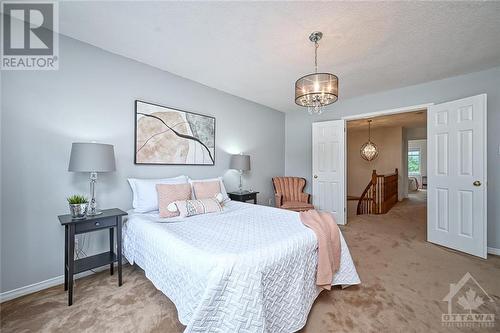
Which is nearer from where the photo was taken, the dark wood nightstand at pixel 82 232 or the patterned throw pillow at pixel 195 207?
the dark wood nightstand at pixel 82 232

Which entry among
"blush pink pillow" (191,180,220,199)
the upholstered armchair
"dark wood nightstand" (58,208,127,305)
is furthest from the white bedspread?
the upholstered armchair

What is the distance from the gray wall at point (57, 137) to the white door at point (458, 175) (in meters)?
3.94

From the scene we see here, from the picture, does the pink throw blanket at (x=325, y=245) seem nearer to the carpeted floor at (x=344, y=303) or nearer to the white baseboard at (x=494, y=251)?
the carpeted floor at (x=344, y=303)

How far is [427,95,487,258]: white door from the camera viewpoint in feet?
8.73

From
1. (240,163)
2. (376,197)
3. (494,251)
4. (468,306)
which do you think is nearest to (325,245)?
(468,306)

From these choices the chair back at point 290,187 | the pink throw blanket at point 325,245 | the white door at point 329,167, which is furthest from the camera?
the chair back at point 290,187

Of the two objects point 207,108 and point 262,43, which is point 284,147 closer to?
point 207,108

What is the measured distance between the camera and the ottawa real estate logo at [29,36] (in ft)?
5.97

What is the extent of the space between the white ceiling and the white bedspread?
1.91 m

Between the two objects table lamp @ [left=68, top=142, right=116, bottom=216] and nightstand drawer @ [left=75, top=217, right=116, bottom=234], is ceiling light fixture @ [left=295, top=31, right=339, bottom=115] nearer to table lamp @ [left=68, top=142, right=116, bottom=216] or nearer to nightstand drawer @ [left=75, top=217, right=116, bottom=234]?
table lamp @ [left=68, top=142, right=116, bottom=216]

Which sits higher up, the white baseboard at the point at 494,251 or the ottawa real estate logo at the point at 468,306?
the white baseboard at the point at 494,251

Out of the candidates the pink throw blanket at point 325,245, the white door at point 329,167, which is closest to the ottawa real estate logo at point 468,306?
the pink throw blanket at point 325,245

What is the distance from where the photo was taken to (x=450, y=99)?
3123mm

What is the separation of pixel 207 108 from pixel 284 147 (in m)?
2.37
